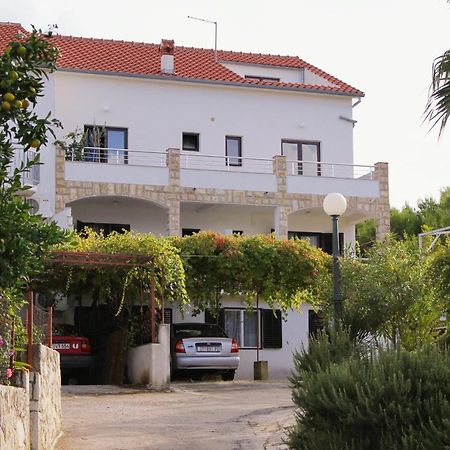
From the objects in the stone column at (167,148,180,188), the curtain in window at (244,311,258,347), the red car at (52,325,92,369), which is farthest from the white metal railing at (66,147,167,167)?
the red car at (52,325,92,369)

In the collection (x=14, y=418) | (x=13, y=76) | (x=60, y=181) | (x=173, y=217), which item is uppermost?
(x=60, y=181)

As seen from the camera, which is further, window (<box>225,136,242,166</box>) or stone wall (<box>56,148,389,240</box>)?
window (<box>225,136,242,166</box>)

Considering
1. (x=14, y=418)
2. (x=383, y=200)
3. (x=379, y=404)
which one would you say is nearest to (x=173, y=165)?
(x=383, y=200)

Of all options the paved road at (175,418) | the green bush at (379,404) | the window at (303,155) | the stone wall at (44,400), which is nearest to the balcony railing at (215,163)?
the window at (303,155)

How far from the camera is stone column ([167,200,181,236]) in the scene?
33.8 meters

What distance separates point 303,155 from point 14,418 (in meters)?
28.9

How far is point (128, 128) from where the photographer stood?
36.1m

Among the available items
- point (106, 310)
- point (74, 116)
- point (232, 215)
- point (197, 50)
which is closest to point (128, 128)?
point (74, 116)

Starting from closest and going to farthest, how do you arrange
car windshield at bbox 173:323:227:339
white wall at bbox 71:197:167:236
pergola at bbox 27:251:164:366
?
pergola at bbox 27:251:164:366, car windshield at bbox 173:323:227:339, white wall at bbox 71:197:167:236

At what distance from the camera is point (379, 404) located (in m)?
9.91

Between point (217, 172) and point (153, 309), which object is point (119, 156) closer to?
point (217, 172)

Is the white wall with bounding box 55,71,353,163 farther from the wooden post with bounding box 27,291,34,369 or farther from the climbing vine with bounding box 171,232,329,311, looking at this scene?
the wooden post with bounding box 27,291,34,369

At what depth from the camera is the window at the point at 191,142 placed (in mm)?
36969

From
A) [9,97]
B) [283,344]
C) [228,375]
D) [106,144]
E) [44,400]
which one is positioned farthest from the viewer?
[106,144]
